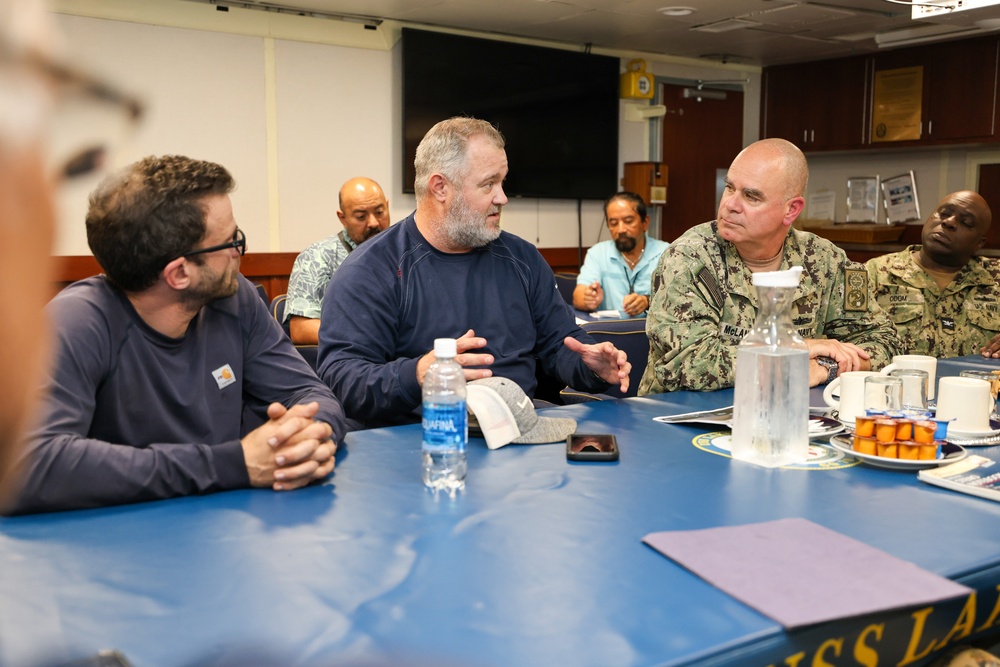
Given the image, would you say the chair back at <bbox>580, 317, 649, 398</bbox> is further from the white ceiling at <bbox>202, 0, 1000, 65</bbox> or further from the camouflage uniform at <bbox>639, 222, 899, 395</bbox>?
the white ceiling at <bbox>202, 0, 1000, 65</bbox>

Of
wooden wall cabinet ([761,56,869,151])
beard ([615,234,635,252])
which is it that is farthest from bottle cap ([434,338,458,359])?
wooden wall cabinet ([761,56,869,151])

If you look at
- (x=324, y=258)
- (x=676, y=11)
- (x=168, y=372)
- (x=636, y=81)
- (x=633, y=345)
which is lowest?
(x=633, y=345)

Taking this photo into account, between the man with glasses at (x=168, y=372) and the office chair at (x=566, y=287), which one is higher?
the man with glasses at (x=168, y=372)

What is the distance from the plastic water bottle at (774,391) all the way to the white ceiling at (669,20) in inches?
174

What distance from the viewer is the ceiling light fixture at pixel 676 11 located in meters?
5.89

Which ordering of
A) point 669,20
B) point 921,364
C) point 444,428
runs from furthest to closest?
point 669,20 < point 921,364 < point 444,428

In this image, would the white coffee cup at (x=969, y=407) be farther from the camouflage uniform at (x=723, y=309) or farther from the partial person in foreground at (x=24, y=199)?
the partial person in foreground at (x=24, y=199)

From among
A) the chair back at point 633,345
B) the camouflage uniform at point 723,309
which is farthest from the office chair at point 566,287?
the camouflage uniform at point 723,309

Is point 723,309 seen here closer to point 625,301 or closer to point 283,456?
point 283,456

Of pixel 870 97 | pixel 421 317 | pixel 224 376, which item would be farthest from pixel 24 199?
pixel 870 97

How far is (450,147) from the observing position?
244 centimetres

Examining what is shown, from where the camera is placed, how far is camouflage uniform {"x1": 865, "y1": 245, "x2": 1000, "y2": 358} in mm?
3566

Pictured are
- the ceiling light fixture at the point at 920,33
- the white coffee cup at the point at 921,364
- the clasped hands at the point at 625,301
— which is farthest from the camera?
the ceiling light fixture at the point at 920,33

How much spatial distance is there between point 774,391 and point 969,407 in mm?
487
